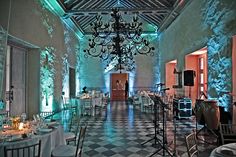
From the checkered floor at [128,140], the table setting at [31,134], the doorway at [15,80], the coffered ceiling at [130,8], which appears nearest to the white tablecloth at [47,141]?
the table setting at [31,134]

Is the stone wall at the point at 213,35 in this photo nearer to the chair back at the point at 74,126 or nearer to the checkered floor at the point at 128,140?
the checkered floor at the point at 128,140

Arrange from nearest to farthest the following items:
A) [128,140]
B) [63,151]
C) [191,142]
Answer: [191,142] < [63,151] < [128,140]

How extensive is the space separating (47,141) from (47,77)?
6.08 metres

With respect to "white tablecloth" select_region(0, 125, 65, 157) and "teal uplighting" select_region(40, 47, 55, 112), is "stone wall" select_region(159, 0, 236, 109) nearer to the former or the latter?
"white tablecloth" select_region(0, 125, 65, 157)

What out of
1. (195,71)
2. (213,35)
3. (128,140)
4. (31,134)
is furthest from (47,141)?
(195,71)

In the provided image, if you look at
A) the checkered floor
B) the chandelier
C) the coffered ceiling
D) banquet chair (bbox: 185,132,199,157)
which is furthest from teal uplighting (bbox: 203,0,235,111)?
banquet chair (bbox: 185,132,199,157)

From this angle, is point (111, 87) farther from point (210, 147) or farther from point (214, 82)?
point (210, 147)

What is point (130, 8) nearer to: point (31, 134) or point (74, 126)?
point (74, 126)

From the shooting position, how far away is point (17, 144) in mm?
2723

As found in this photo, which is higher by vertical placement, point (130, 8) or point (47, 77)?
point (130, 8)

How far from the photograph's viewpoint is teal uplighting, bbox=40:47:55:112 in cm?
834

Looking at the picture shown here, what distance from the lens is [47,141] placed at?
3166mm

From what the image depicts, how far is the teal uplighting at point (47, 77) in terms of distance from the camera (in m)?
8.34

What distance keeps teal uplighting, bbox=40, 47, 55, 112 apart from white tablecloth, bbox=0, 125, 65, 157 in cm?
495
